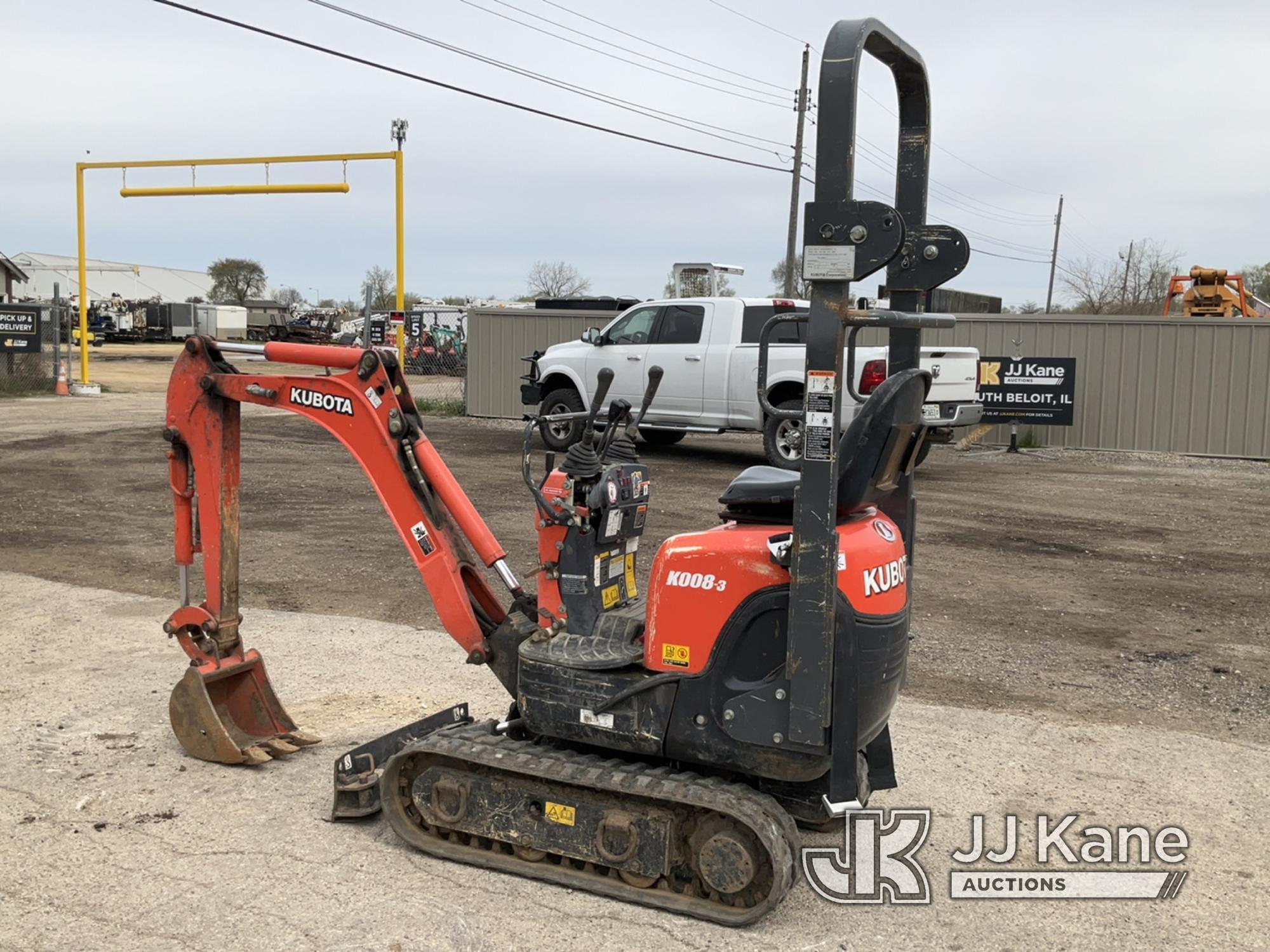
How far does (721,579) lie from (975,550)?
23.2 ft

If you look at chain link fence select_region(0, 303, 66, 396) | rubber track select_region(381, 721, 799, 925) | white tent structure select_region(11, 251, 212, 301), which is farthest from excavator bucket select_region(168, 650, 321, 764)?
white tent structure select_region(11, 251, 212, 301)

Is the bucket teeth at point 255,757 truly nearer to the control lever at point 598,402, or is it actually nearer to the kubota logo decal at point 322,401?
the kubota logo decal at point 322,401

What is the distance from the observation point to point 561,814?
4.17 metres

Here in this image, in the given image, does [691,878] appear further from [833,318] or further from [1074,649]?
[1074,649]

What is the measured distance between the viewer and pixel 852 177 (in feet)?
11.9

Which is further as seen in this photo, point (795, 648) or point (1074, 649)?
point (1074, 649)

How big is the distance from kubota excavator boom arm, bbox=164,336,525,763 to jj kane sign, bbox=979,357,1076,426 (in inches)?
581

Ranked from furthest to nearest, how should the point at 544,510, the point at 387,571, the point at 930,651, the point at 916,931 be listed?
the point at 387,571
the point at 930,651
the point at 544,510
the point at 916,931

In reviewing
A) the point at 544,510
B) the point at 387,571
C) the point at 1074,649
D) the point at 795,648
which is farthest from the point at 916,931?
the point at 387,571

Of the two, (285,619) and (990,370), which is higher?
(990,370)

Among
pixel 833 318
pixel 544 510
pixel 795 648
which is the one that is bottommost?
pixel 795 648

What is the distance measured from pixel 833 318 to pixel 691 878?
78.1 inches

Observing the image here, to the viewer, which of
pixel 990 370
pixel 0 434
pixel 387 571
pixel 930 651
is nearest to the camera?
pixel 930 651

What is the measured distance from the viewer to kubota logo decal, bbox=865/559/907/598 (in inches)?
152
